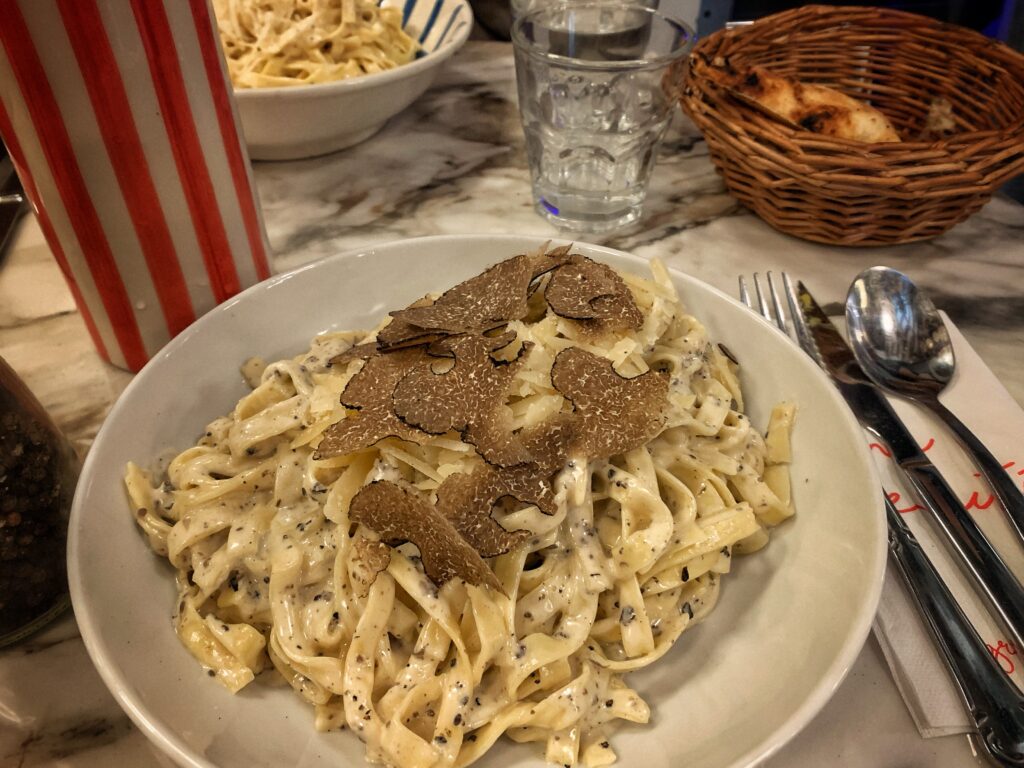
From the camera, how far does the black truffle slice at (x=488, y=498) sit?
3.79ft

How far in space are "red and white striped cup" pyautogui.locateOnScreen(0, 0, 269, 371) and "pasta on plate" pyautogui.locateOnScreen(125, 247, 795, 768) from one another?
1.18ft

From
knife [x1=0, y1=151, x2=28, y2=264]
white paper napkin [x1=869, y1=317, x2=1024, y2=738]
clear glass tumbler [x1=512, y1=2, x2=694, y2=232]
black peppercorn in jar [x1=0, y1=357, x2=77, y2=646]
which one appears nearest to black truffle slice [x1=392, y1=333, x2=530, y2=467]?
black peppercorn in jar [x1=0, y1=357, x2=77, y2=646]

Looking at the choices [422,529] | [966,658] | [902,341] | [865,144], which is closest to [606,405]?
[422,529]

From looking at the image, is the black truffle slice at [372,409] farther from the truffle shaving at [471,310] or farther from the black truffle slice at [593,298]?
→ the black truffle slice at [593,298]

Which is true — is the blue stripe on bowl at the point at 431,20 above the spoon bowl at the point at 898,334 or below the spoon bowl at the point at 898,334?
above

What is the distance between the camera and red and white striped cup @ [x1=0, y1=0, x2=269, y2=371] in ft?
4.21

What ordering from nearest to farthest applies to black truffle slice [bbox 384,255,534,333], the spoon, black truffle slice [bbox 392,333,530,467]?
1. black truffle slice [bbox 392,333,530,467]
2. black truffle slice [bbox 384,255,534,333]
3. the spoon

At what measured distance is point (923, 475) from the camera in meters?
1.50

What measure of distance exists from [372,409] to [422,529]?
0.81ft

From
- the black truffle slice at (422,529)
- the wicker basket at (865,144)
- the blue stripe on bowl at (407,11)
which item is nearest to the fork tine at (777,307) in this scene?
the wicker basket at (865,144)

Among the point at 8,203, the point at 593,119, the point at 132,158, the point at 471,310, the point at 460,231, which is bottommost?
the point at 460,231

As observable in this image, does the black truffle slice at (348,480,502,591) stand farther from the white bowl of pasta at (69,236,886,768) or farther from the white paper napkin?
the white paper napkin

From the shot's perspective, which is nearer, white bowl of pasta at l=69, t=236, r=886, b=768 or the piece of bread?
white bowl of pasta at l=69, t=236, r=886, b=768

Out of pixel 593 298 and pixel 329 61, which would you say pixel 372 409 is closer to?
pixel 593 298
